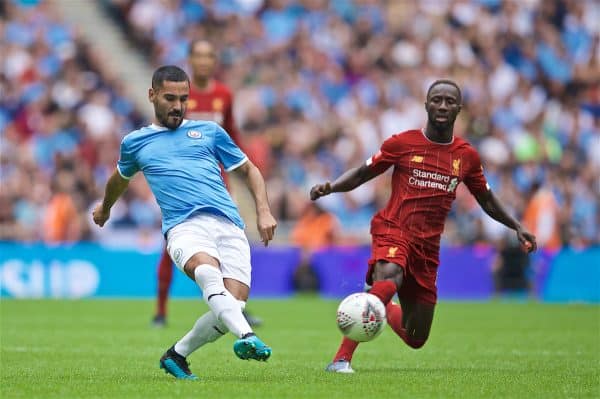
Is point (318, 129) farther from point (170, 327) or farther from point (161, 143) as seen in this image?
point (161, 143)

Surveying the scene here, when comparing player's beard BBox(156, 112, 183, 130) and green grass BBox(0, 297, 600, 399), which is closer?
green grass BBox(0, 297, 600, 399)

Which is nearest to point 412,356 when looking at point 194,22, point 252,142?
point 252,142

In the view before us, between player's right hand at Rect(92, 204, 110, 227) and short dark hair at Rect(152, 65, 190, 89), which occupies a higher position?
short dark hair at Rect(152, 65, 190, 89)

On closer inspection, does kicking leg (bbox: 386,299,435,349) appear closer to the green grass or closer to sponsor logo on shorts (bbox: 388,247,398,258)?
the green grass

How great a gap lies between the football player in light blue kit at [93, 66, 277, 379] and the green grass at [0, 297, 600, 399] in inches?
21.9

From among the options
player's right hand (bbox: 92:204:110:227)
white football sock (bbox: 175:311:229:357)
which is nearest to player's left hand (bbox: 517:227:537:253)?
white football sock (bbox: 175:311:229:357)

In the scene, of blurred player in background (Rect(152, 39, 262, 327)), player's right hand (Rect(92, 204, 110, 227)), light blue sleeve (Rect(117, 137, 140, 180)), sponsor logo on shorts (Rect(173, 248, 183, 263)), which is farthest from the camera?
blurred player in background (Rect(152, 39, 262, 327))

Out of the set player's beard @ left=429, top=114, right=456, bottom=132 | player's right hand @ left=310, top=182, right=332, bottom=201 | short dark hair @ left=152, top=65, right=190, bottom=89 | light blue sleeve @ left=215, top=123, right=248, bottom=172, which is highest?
short dark hair @ left=152, top=65, right=190, bottom=89

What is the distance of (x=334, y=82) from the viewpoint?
26.5 meters

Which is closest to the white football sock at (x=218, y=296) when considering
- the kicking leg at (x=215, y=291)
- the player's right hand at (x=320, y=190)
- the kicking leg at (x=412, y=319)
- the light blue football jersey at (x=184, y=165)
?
the kicking leg at (x=215, y=291)

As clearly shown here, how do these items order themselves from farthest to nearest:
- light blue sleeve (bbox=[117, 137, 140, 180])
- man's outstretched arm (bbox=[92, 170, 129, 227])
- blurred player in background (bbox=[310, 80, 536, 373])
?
blurred player in background (bbox=[310, 80, 536, 373])
man's outstretched arm (bbox=[92, 170, 129, 227])
light blue sleeve (bbox=[117, 137, 140, 180])

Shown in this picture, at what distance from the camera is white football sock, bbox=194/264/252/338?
27.1ft

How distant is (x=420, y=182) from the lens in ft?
31.9

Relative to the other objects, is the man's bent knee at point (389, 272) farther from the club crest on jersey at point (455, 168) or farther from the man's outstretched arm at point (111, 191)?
the man's outstretched arm at point (111, 191)
